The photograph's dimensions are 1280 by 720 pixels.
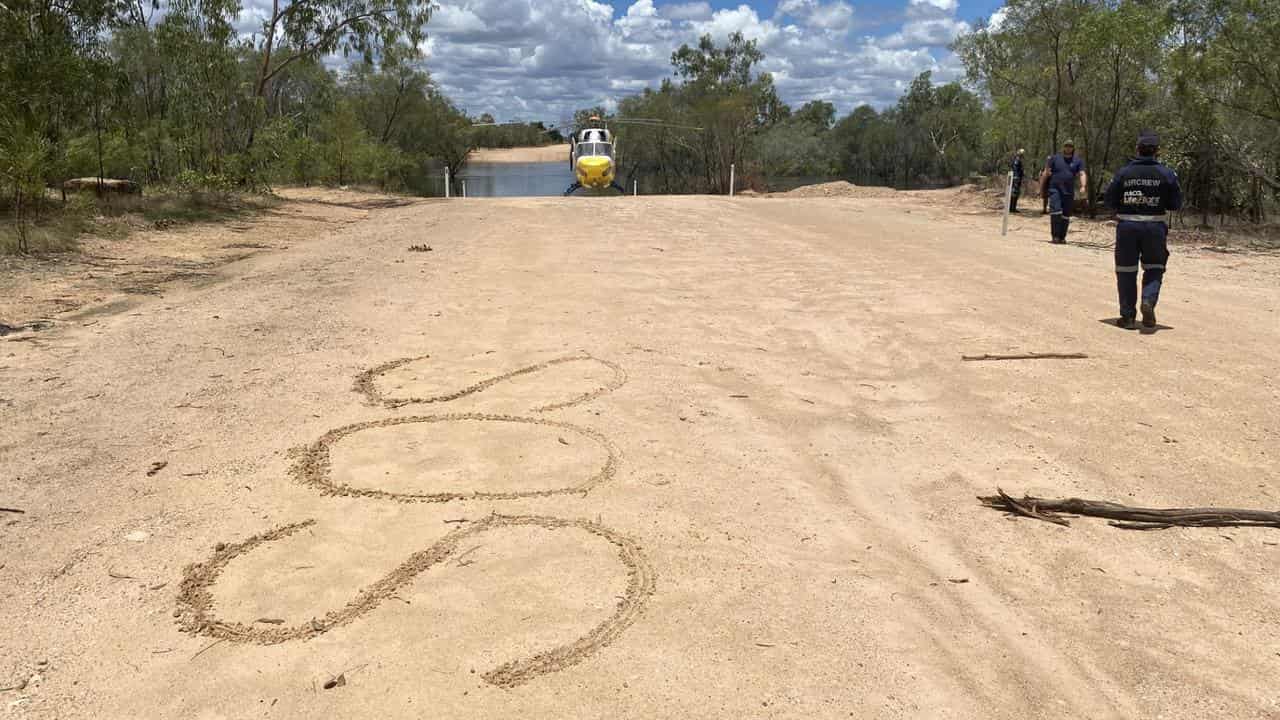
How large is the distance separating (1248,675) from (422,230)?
15.1 metres

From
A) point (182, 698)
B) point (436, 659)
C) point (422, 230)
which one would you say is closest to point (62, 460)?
point (182, 698)

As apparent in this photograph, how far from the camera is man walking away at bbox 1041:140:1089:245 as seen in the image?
1538 cm

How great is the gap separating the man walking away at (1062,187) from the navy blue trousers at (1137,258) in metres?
7.63

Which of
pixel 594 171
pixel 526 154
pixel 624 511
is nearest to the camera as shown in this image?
pixel 624 511

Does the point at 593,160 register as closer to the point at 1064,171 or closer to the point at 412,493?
the point at 1064,171

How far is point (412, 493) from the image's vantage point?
4.50m

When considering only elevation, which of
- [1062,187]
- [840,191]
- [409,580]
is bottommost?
[409,580]

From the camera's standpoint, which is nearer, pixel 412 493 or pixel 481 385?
pixel 412 493

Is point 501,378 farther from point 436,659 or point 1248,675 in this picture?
point 1248,675

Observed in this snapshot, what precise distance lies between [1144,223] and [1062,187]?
26.0ft

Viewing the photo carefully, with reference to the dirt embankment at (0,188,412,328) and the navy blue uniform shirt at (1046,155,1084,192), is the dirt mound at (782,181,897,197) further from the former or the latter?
the dirt embankment at (0,188,412,328)

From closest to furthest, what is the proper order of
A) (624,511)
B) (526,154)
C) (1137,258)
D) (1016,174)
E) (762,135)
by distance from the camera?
(624,511), (1137,258), (1016,174), (762,135), (526,154)

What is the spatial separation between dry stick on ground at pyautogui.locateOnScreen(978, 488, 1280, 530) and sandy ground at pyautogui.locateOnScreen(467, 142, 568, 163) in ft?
474

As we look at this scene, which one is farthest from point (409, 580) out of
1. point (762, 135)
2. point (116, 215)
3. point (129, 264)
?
point (762, 135)
